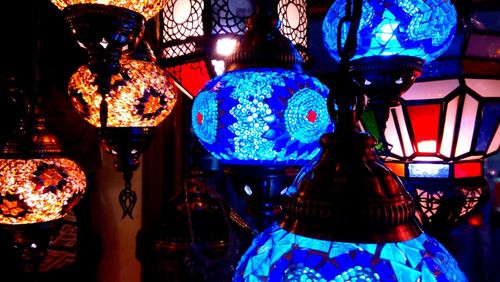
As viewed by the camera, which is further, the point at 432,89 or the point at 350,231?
the point at 432,89

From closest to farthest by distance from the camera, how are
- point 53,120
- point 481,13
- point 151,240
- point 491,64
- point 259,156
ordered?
point 259,156
point 491,64
point 481,13
point 151,240
point 53,120

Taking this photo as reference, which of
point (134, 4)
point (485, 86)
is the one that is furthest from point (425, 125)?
point (134, 4)

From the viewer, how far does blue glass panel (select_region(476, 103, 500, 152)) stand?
89 centimetres

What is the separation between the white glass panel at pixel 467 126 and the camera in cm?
88

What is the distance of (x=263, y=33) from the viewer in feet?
2.69

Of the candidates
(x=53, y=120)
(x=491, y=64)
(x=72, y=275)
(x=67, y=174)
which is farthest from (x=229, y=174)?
(x=72, y=275)

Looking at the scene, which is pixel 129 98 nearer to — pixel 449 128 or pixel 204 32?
pixel 204 32

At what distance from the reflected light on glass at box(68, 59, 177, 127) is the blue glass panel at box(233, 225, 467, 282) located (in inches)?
24.1

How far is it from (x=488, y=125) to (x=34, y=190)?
1.14 m

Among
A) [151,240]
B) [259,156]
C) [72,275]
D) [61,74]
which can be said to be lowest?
[72,275]

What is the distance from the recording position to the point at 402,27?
25.6 inches

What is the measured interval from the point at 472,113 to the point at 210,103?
630mm

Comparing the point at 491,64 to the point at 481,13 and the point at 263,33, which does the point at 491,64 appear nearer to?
the point at 263,33

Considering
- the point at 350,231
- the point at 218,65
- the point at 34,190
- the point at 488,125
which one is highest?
the point at 218,65
